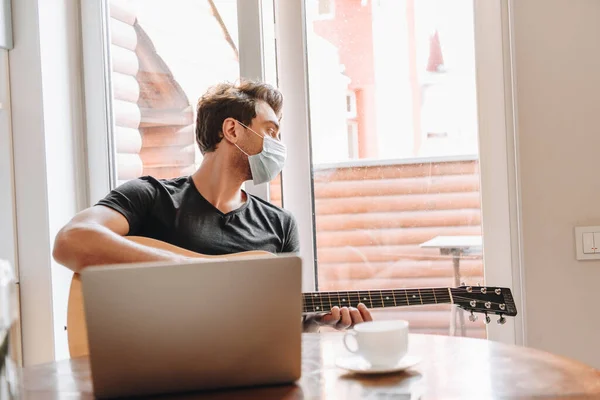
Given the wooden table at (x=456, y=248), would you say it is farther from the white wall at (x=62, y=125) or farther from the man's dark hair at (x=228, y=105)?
the white wall at (x=62, y=125)

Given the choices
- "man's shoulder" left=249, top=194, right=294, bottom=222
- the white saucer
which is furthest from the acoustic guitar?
the white saucer

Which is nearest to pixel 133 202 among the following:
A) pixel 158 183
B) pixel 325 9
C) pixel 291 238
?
pixel 158 183

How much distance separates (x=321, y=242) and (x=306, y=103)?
46cm

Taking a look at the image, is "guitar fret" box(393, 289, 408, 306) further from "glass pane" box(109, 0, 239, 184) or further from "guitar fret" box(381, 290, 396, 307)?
"glass pane" box(109, 0, 239, 184)

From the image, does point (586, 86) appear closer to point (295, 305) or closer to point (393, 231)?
point (393, 231)

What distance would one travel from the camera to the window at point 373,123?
6.83 feet

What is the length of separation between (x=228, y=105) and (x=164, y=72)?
1.46ft

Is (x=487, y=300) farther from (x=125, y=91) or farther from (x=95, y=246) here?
(x=125, y=91)

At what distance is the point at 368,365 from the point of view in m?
1.08

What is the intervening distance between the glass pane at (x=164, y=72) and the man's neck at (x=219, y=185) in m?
0.29

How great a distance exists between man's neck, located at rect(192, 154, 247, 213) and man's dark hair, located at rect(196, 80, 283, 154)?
0.08 meters

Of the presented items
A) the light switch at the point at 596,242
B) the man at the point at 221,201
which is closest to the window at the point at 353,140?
the man at the point at 221,201

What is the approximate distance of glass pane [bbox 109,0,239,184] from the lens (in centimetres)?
241

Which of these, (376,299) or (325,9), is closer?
(376,299)
